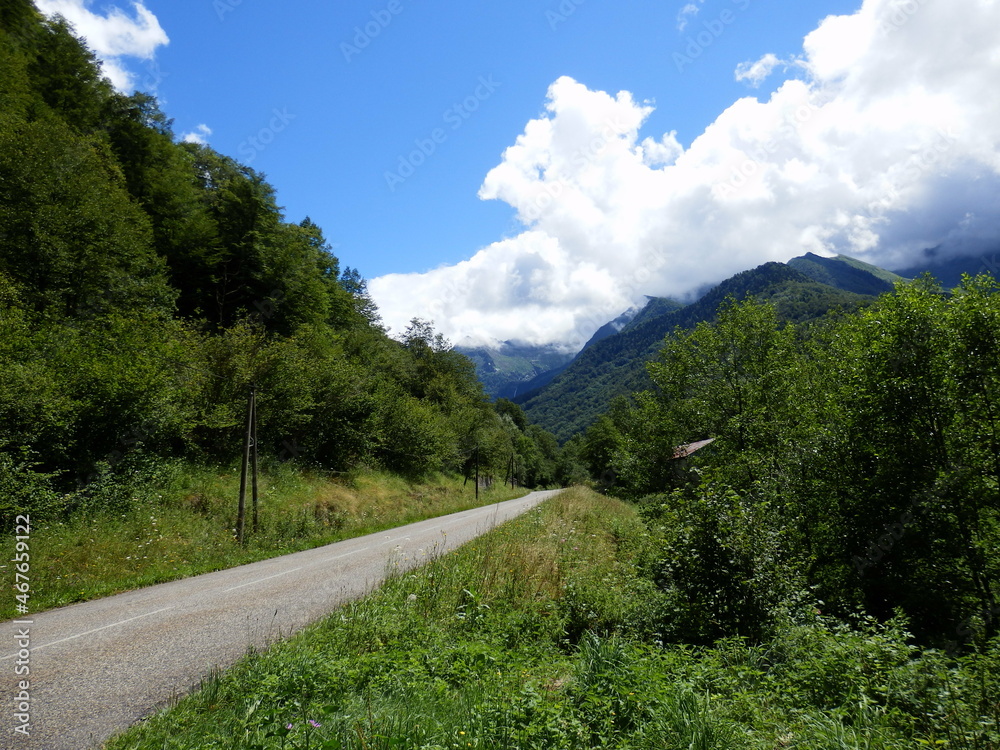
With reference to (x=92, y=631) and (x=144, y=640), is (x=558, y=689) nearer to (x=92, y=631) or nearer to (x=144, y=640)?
(x=144, y=640)

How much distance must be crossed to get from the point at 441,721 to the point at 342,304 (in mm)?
43344

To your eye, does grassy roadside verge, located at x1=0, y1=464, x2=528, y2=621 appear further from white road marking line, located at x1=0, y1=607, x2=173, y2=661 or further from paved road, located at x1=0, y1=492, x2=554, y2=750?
white road marking line, located at x1=0, y1=607, x2=173, y2=661

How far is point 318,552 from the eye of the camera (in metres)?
14.5

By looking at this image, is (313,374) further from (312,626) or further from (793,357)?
(793,357)

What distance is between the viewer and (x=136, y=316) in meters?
19.7

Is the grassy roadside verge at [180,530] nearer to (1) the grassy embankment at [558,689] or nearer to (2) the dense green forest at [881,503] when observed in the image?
(1) the grassy embankment at [558,689]

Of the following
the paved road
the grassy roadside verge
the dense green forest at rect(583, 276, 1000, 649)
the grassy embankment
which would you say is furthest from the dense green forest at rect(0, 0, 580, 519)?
the dense green forest at rect(583, 276, 1000, 649)

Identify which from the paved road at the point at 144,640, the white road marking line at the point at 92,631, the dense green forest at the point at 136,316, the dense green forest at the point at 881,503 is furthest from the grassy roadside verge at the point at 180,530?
the dense green forest at the point at 881,503

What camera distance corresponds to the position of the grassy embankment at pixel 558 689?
12.0 feet

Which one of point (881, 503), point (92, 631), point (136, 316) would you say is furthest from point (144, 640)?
point (136, 316)

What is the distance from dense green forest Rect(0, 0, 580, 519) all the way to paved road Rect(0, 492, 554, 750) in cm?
585

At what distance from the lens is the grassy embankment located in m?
3.64

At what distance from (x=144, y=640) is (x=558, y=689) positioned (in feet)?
18.8

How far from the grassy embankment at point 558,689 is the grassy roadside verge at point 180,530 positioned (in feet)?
23.4
